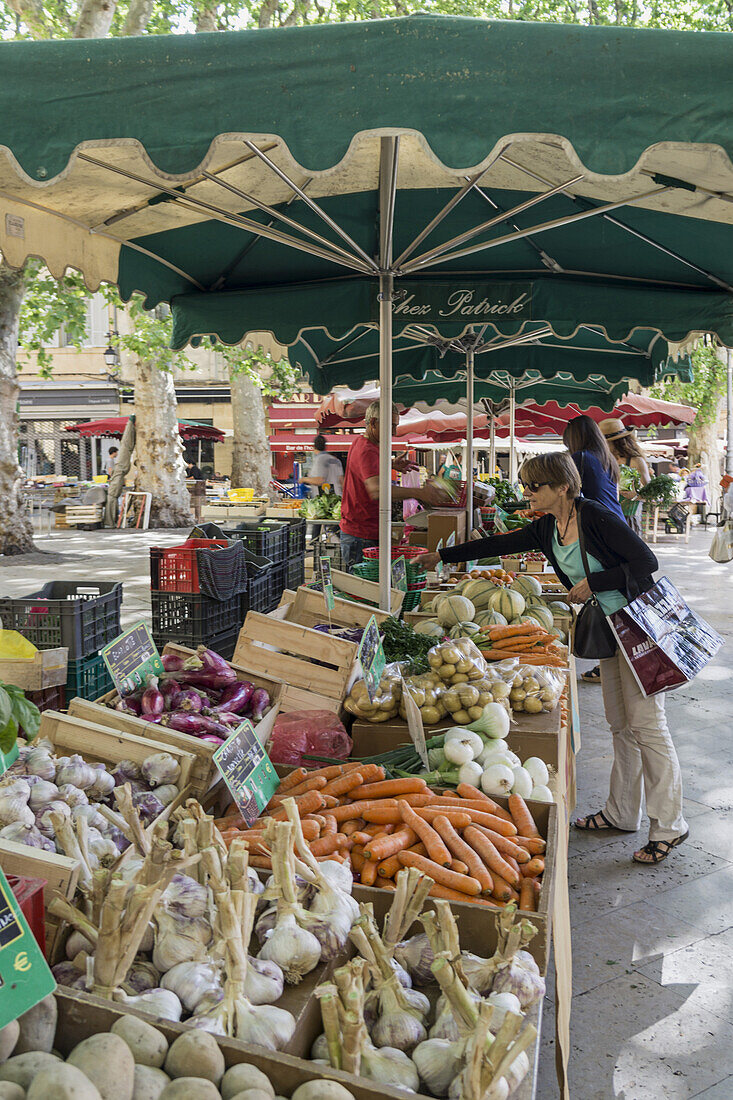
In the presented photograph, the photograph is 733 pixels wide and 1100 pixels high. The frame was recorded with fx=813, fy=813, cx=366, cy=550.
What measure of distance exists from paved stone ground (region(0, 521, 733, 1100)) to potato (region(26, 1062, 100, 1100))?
5.10ft

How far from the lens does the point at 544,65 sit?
2.00 metres

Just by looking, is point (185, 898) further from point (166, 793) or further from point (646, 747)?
point (646, 747)

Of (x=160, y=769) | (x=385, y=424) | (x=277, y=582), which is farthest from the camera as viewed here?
(x=277, y=582)

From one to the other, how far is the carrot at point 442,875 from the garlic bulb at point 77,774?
937mm

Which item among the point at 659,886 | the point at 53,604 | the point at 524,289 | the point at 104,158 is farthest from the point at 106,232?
the point at 659,886

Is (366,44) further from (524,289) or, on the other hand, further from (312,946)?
(524,289)

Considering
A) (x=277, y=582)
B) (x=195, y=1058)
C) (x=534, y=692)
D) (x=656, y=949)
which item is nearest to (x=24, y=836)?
(x=195, y=1058)

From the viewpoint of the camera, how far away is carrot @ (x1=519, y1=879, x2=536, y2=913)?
230 cm

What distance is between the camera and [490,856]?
2.39m

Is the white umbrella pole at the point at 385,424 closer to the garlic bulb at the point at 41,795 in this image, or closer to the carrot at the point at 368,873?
the carrot at the point at 368,873

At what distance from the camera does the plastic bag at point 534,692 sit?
3.52m

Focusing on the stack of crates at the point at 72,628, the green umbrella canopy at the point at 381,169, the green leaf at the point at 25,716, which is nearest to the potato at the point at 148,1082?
the green leaf at the point at 25,716

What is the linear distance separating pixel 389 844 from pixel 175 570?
2.67m

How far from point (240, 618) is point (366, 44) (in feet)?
12.9
